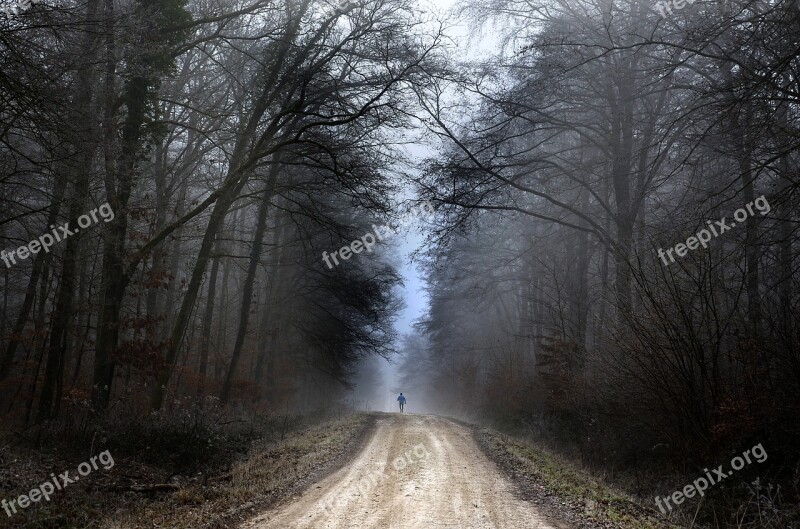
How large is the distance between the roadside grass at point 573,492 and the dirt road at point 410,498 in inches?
15.5

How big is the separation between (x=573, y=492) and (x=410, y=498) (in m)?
2.38

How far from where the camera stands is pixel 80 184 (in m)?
9.10

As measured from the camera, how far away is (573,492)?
7984mm

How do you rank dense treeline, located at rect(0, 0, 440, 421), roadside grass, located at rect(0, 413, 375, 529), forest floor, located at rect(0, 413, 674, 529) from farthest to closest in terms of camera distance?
dense treeline, located at rect(0, 0, 440, 421)
forest floor, located at rect(0, 413, 674, 529)
roadside grass, located at rect(0, 413, 375, 529)

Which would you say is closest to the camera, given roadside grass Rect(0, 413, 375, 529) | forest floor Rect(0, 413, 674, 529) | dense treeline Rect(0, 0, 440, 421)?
roadside grass Rect(0, 413, 375, 529)

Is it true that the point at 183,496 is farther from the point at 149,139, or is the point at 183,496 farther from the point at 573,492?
the point at 149,139

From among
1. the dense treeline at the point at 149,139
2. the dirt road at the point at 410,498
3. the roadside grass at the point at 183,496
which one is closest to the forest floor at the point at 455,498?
the dirt road at the point at 410,498

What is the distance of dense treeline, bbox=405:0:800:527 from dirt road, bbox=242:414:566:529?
320cm

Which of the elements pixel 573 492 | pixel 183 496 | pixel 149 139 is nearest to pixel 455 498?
pixel 573 492

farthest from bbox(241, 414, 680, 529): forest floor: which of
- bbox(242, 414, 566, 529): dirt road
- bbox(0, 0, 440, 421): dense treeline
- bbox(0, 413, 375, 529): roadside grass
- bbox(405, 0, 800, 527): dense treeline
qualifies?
bbox(0, 0, 440, 421): dense treeline

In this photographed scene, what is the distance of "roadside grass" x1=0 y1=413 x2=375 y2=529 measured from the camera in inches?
253

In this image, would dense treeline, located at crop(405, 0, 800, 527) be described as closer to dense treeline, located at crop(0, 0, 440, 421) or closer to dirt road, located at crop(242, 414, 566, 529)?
dense treeline, located at crop(0, 0, 440, 421)

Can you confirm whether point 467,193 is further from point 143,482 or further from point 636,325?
point 143,482

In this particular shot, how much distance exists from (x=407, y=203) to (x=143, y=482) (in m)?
7.44
